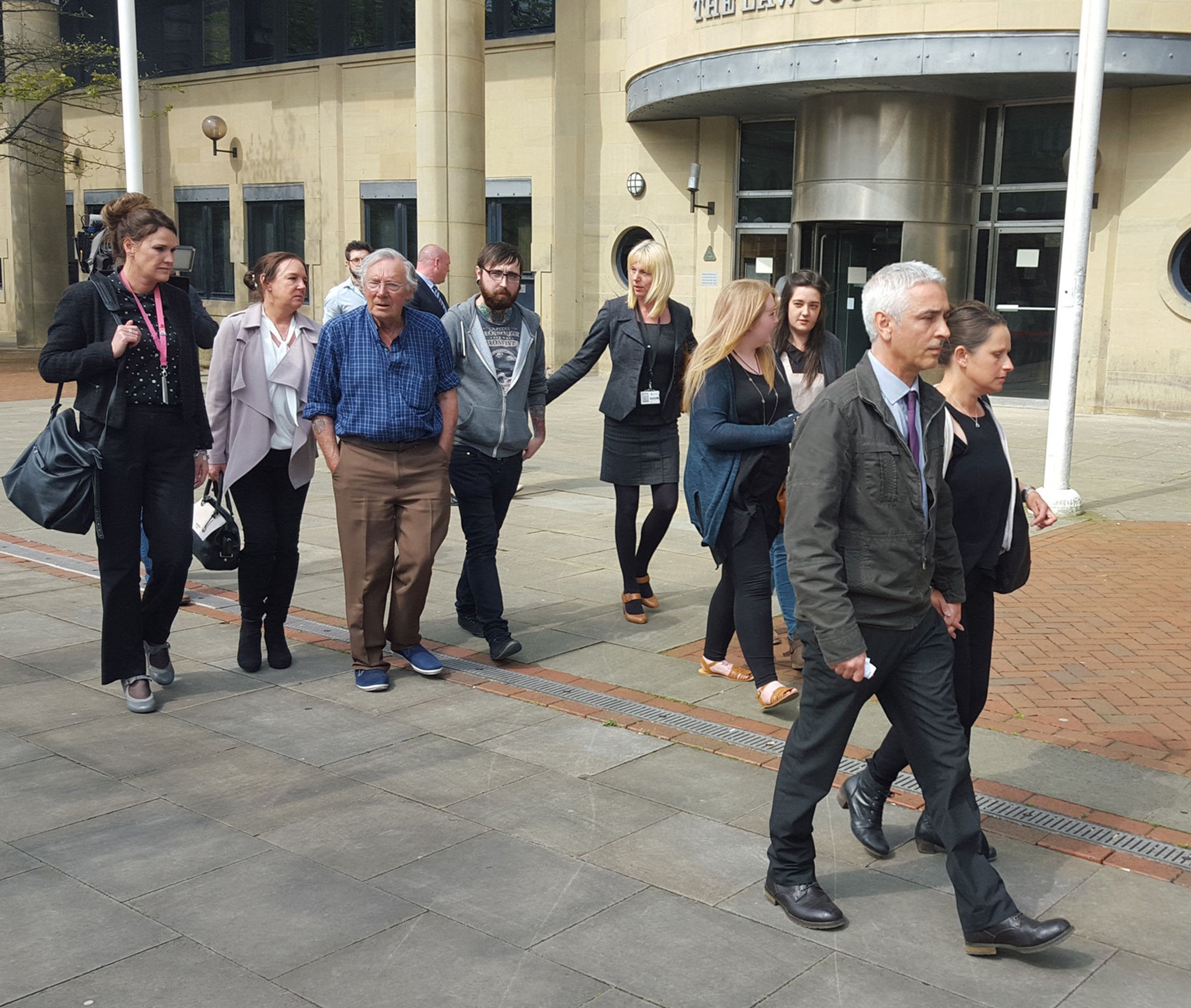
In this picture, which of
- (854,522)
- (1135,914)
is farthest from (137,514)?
(1135,914)

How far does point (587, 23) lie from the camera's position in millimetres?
22234

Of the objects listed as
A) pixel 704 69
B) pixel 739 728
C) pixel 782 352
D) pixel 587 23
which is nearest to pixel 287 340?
pixel 782 352

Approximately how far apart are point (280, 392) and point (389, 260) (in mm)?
849

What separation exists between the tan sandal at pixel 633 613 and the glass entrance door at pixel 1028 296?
12.5 m

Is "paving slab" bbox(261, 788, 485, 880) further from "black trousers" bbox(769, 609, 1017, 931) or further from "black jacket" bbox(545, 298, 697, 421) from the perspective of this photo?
"black jacket" bbox(545, 298, 697, 421)

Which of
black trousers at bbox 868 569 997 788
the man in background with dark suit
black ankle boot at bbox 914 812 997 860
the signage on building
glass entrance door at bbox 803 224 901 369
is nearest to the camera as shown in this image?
black trousers at bbox 868 569 997 788

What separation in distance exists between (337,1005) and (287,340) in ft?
11.6

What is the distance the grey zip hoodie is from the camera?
20.8 feet

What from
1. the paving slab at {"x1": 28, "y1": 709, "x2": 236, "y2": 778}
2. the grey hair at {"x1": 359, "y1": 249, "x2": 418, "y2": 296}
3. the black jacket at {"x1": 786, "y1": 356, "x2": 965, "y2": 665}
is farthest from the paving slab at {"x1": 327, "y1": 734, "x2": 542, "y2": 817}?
the grey hair at {"x1": 359, "y1": 249, "x2": 418, "y2": 296}

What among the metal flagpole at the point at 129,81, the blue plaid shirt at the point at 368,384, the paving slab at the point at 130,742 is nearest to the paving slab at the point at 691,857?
the paving slab at the point at 130,742

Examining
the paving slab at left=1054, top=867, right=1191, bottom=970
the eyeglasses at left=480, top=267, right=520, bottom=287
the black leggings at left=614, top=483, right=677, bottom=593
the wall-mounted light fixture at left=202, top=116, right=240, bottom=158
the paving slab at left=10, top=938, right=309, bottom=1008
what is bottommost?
the paving slab at left=1054, top=867, right=1191, bottom=970

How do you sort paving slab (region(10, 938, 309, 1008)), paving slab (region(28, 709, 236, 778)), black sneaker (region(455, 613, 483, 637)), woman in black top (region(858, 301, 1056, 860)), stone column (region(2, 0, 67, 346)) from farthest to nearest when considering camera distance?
stone column (region(2, 0, 67, 346)), black sneaker (region(455, 613, 483, 637)), paving slab (region(28, 709, 236, 778)), woman in black top (region(858, 301, 1056, 860)), paving slab (region(10, 938, 309, 1008))

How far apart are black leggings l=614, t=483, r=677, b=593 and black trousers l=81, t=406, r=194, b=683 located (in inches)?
93.2

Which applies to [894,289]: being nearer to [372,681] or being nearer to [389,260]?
[389,260]
